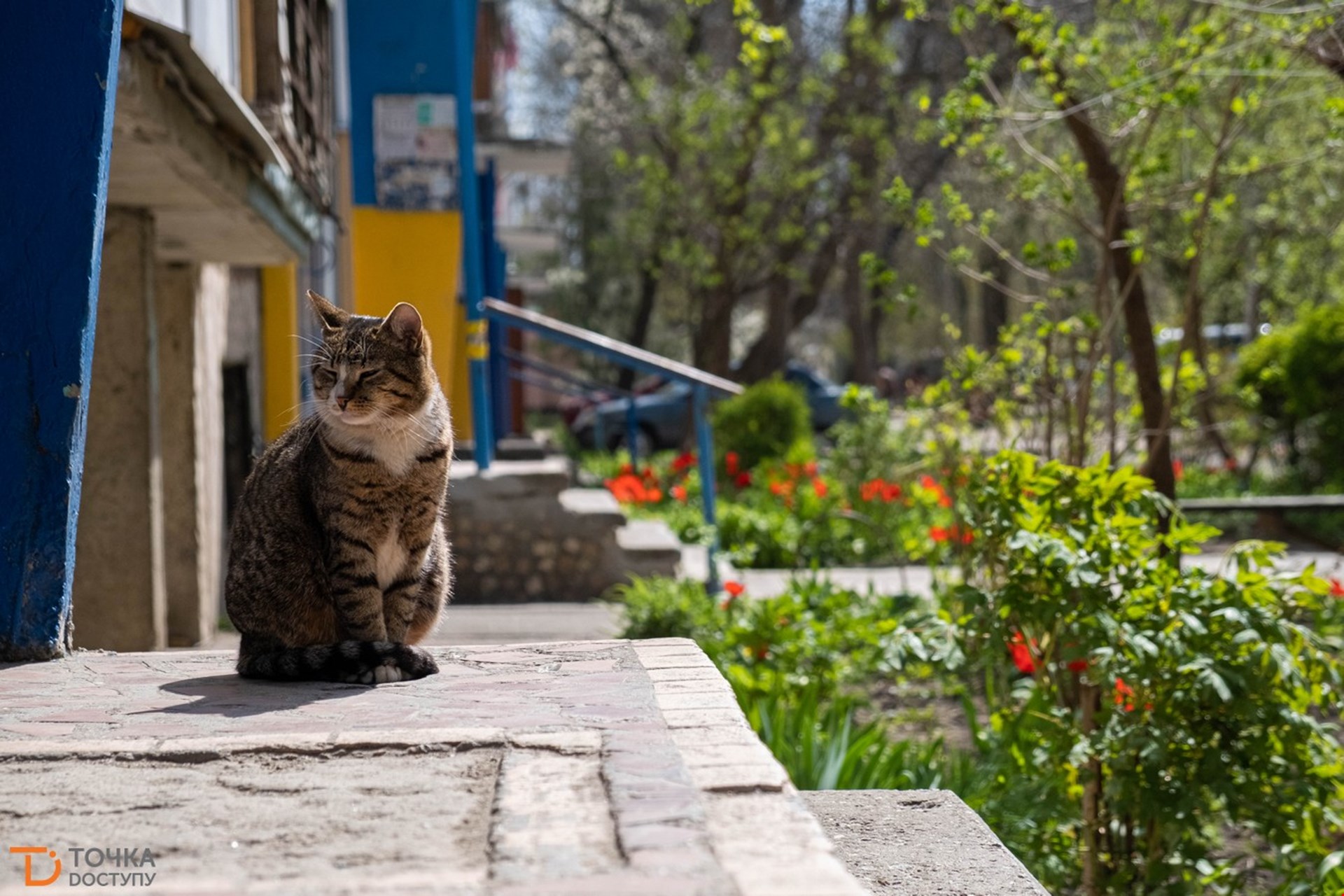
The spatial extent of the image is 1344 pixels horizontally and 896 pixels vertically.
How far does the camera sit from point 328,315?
3.88 m

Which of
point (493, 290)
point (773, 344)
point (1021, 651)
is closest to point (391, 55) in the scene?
point (493, 290)

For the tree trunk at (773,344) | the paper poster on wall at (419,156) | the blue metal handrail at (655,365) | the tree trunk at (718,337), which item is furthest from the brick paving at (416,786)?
the tree trunk at (773,344)

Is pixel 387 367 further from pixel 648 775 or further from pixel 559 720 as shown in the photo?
pixel 648 775

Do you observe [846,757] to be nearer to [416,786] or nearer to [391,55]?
[416,786]

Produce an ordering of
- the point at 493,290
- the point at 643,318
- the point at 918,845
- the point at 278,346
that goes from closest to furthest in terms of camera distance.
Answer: the point at 918,845 < the point at 278,346 < the point at 493,290 < the point at 643,318

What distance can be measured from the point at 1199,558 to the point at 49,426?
30.1 feet

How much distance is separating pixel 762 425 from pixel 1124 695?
11.5 meters

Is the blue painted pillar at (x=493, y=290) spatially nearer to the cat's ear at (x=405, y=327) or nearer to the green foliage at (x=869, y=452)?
the green foliage at (x=869, y=452)

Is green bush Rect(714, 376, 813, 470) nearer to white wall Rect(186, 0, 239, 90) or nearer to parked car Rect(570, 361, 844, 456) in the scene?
parked car Rect(570, 361, 844, 456)

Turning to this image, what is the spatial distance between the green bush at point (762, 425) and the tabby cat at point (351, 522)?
11.7 m

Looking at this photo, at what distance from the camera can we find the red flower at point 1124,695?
4266 millimetres

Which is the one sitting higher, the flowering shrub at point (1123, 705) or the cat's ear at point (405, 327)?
the cat's ear at point (405, 327)

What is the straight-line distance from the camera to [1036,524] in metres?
4.41

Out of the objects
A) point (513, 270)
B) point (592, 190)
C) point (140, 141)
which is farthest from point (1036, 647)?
point (592, 190)
